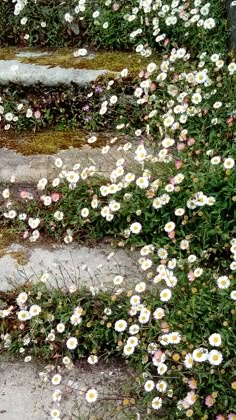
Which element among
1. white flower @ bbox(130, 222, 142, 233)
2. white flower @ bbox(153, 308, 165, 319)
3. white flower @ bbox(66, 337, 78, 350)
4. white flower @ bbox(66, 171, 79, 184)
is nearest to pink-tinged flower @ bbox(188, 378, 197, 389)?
white flower @ bbox(153, 308, 165, 319)

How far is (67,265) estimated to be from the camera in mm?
3617

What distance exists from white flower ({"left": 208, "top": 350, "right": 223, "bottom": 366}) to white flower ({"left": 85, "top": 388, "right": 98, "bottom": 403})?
57 centimetres

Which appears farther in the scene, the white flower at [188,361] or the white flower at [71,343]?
the white flower at [71,343]

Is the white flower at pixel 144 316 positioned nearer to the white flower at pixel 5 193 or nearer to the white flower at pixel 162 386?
the white flower at pixel 162 386

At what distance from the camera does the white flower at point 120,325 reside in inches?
123

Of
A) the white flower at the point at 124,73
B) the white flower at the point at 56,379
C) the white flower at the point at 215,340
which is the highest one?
the white flower at the point at 124,73

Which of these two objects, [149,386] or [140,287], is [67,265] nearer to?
[140,287]

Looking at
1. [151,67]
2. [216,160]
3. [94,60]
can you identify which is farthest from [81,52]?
[216,160]

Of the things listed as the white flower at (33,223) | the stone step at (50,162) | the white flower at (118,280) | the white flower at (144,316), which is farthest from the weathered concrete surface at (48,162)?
the white flower at (144,316)

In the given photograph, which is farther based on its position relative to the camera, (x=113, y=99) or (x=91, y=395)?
(x=113, y=99)

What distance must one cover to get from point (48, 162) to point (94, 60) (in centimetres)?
102

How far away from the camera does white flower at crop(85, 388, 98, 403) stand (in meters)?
2.98

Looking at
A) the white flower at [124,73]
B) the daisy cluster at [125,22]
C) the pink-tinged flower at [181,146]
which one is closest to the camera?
the pink-tinged flower at [181,146]

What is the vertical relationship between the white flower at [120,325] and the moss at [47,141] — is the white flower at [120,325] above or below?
below
